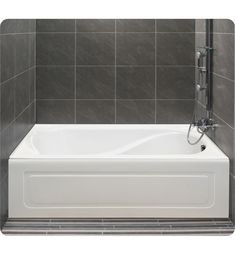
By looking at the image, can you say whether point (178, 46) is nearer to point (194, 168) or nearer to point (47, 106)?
point (47, 106)

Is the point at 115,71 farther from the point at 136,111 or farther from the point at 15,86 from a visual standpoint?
the point at 15,86

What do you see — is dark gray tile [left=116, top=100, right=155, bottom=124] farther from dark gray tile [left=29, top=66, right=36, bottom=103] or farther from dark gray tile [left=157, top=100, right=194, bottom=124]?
dark gray tile [left=29, top=66, right=36, bottom=103]

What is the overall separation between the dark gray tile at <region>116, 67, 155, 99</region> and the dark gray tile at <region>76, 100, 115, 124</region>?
0.16 meters

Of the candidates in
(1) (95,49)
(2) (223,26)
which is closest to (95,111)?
(1) (95,49)

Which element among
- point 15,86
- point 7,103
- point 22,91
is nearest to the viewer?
point 7,103

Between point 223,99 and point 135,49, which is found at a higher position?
point 135,49

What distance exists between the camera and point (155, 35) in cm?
600

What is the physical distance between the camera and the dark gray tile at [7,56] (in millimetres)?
4303

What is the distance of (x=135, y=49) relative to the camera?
601 cm

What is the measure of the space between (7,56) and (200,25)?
2.18 m

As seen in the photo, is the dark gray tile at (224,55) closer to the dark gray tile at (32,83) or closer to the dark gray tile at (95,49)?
the dark gray tile at (95,49)

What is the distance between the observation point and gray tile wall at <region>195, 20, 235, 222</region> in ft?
14.5

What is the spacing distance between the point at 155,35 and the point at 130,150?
3.99 ft

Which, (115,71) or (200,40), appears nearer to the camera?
(200,40)
